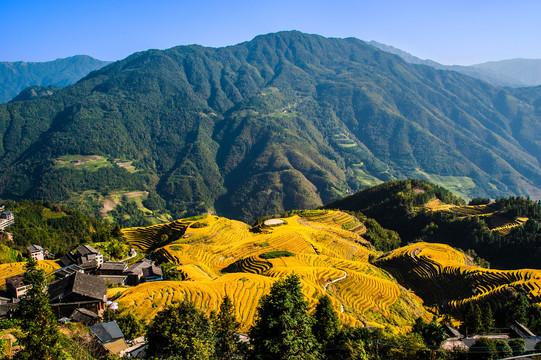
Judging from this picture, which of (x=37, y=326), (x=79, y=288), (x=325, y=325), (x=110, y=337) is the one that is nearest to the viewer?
(x=37, y=326)

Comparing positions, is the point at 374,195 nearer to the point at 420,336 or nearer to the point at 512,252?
the point at 512,252

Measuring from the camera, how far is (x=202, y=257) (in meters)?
67.9

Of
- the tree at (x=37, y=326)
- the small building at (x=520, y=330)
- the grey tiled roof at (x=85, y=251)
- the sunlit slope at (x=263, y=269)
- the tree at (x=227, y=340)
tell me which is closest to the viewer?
the tree at (x=37, y=326)

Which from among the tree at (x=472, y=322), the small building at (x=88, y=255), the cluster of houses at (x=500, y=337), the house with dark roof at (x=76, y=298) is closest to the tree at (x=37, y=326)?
the house with dark roof at (x=76, y=298)

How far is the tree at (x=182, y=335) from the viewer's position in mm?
18938

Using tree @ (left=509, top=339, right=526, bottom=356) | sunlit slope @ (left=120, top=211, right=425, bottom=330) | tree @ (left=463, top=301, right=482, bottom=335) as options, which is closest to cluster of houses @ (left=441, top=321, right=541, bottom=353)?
tree @ (left=509, top=339, right=526, bottom=356)

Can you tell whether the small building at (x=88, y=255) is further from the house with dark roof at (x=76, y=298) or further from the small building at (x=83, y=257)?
the house with dark roof at (x=76, y=298)

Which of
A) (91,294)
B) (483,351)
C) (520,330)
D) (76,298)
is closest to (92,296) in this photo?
(91,294)

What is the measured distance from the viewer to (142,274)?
53.4 m

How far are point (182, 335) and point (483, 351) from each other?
74.2 feet

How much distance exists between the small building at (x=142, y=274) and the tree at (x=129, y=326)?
22.6m

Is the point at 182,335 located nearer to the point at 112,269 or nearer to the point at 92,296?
the point at 92,296

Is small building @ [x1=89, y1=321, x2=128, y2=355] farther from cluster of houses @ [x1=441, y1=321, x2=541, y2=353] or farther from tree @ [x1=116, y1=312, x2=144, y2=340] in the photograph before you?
cluster of houses @ [x1=441, y1=321, x2=541, y2=353]

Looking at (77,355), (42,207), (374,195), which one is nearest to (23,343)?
(77,355)
